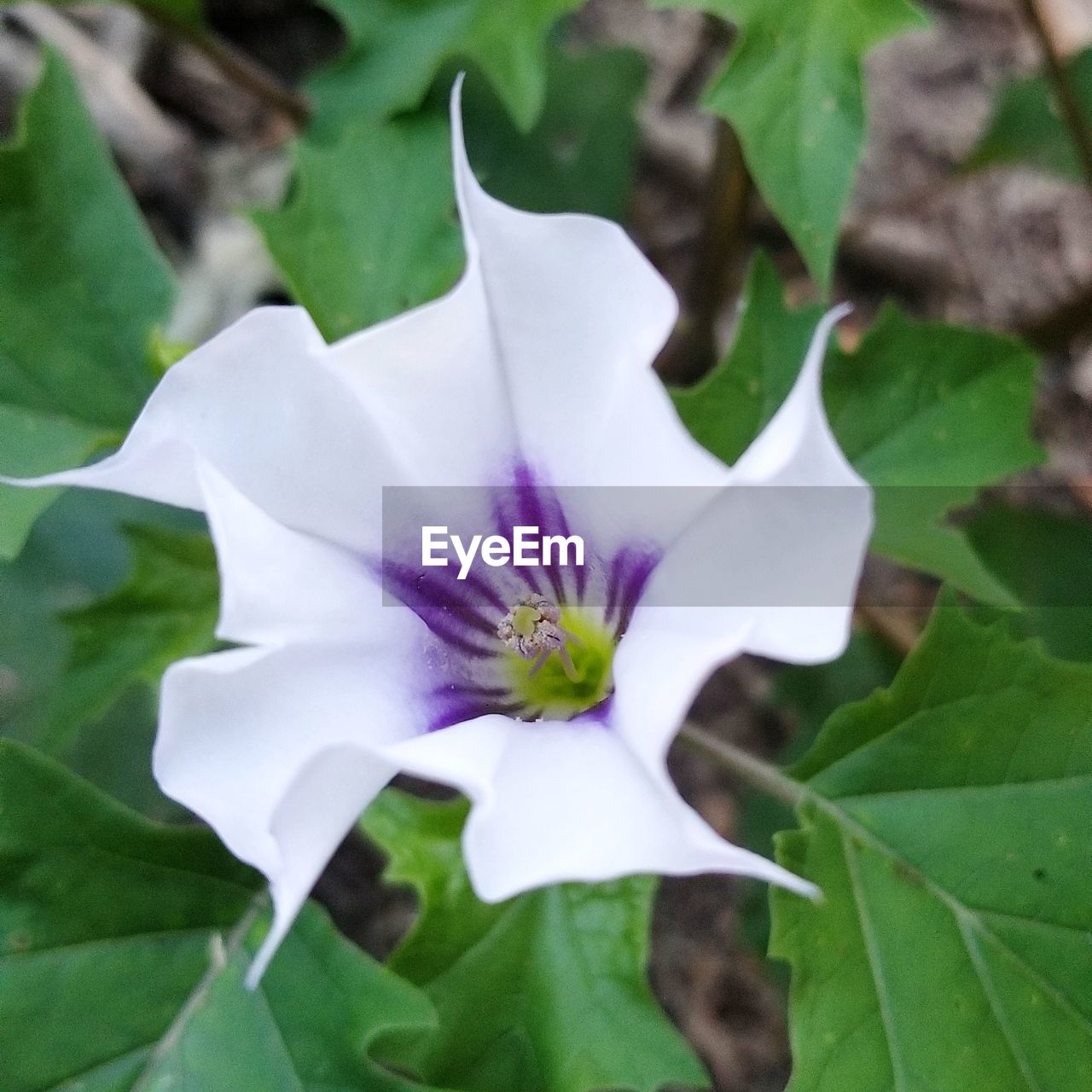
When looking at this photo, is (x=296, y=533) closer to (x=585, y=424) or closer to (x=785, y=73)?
(x=585, y=424)

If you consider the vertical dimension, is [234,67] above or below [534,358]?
below

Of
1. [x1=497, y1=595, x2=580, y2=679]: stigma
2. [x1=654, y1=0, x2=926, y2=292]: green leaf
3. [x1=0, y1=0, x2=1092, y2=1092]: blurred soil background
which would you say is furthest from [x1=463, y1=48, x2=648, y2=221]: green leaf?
[x1=497, y1=595, x2=580, y2=679]: stigma

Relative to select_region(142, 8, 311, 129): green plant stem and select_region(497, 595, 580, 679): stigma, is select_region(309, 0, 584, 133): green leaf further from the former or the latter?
select_region(497, 595, 580, 679): stigma

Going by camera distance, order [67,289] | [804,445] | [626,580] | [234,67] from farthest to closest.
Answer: [234,67], [67,289], [626,580], [804,445]

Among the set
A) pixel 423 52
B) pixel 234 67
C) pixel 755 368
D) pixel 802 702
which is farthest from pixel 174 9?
pixel 802 702

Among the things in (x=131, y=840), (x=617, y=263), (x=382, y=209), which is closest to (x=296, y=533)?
(x=617, y=263)

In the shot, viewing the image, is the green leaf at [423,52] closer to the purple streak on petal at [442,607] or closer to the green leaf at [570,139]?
the green leaf at [570,139]

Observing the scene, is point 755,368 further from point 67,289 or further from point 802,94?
point 67,289
